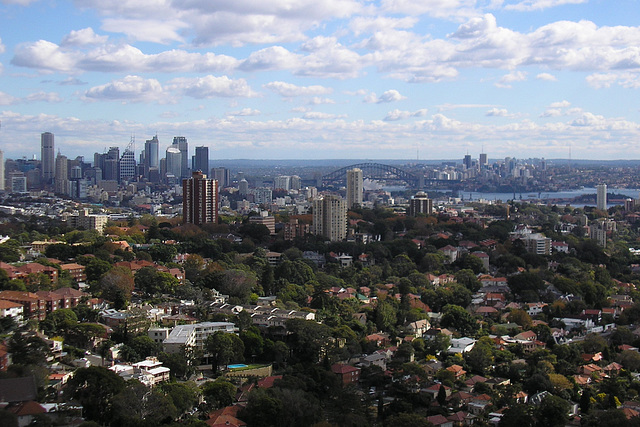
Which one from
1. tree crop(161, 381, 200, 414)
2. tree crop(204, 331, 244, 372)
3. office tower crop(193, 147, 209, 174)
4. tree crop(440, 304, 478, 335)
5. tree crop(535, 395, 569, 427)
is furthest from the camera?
office tower crop(193, 147, 209, 174)

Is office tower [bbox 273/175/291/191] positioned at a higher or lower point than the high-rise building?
lower

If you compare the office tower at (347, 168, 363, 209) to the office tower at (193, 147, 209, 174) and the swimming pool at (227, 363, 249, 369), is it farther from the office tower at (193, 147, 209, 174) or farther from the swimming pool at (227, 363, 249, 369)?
the office tower at (193, 147, 209, 174)

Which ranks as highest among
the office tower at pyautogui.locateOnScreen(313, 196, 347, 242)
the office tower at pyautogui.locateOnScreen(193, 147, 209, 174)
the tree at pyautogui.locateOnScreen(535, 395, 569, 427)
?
the office tower at pyautogui.locateOnScreen(193, 147, 209, 174)

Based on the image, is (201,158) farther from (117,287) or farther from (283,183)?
(117,287)

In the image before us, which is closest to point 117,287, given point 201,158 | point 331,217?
point 331,217

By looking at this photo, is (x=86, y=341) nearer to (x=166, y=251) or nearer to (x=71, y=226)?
(x=166, y=251)

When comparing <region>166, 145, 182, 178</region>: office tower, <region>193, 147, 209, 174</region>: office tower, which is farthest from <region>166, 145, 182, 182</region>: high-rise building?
<region>193, 147, 209, 174</region>: office tower
